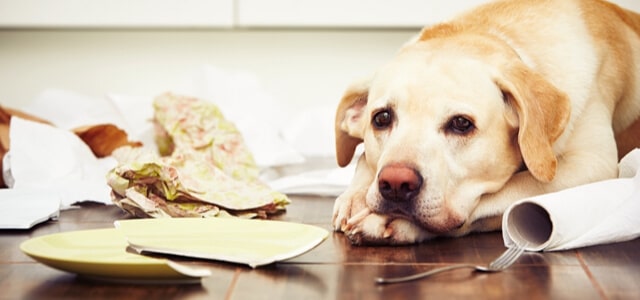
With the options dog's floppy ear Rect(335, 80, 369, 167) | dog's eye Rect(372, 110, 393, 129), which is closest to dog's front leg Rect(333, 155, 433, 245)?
dog's eye Rect(372, 110, 393, 129)

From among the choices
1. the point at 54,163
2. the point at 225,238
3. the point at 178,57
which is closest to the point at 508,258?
the point at 225,238

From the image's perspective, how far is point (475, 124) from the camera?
71.3 inches

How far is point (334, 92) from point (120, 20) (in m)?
0.93

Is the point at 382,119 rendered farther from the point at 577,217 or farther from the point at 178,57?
the point at 178,57

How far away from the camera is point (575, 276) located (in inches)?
61.9

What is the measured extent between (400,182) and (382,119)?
22cm

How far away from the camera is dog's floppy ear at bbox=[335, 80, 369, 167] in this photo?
207 cm

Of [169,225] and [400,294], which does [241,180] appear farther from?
[400,294]

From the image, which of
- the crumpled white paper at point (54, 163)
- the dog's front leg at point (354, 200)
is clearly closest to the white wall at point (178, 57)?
the crumpled white paper at point (54, 163)

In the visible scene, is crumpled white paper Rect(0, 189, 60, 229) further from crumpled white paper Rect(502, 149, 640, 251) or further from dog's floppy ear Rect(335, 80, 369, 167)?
crumpled white paper Rect(502, 149, 640, 251)

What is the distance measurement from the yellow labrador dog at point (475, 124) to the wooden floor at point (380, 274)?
3.1 inches

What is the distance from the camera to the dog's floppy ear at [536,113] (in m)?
1.81

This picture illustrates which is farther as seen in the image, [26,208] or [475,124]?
[26,208]

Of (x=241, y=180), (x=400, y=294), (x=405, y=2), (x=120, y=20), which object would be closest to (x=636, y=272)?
(x=400, y=294)
